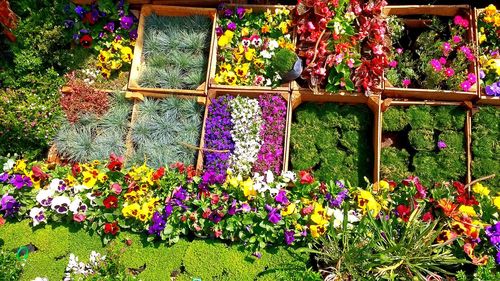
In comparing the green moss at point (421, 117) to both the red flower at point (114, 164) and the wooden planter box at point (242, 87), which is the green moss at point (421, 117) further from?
the red flower at point (114, 164)

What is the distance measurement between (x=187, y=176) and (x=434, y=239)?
209 cm

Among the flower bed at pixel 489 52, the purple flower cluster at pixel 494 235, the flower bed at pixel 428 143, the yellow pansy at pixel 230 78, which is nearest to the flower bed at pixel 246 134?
the yellow pansy at pixel 230 78

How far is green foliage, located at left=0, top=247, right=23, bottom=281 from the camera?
375 centimetres

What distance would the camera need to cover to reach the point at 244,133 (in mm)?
4414

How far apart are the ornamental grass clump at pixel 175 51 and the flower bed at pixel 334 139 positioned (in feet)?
3.65

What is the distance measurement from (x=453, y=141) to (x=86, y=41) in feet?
12.2

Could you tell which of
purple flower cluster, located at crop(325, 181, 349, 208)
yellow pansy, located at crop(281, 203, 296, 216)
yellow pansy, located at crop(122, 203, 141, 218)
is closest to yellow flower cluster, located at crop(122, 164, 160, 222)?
yellow pansy, located at crop(122, 203, 141, 218)

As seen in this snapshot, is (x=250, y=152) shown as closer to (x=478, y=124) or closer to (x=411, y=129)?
(x=411, y=129)

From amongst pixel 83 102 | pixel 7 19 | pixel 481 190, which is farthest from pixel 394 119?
pixel 7 19

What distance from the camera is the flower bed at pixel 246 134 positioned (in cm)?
436

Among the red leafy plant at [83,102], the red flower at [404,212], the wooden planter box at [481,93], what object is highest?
the wooden planter box at [481,93]

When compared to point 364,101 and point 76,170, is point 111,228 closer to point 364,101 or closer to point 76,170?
point 76,170

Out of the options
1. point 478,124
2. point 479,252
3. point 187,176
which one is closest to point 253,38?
point 187,176

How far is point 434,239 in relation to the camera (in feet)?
12.0
